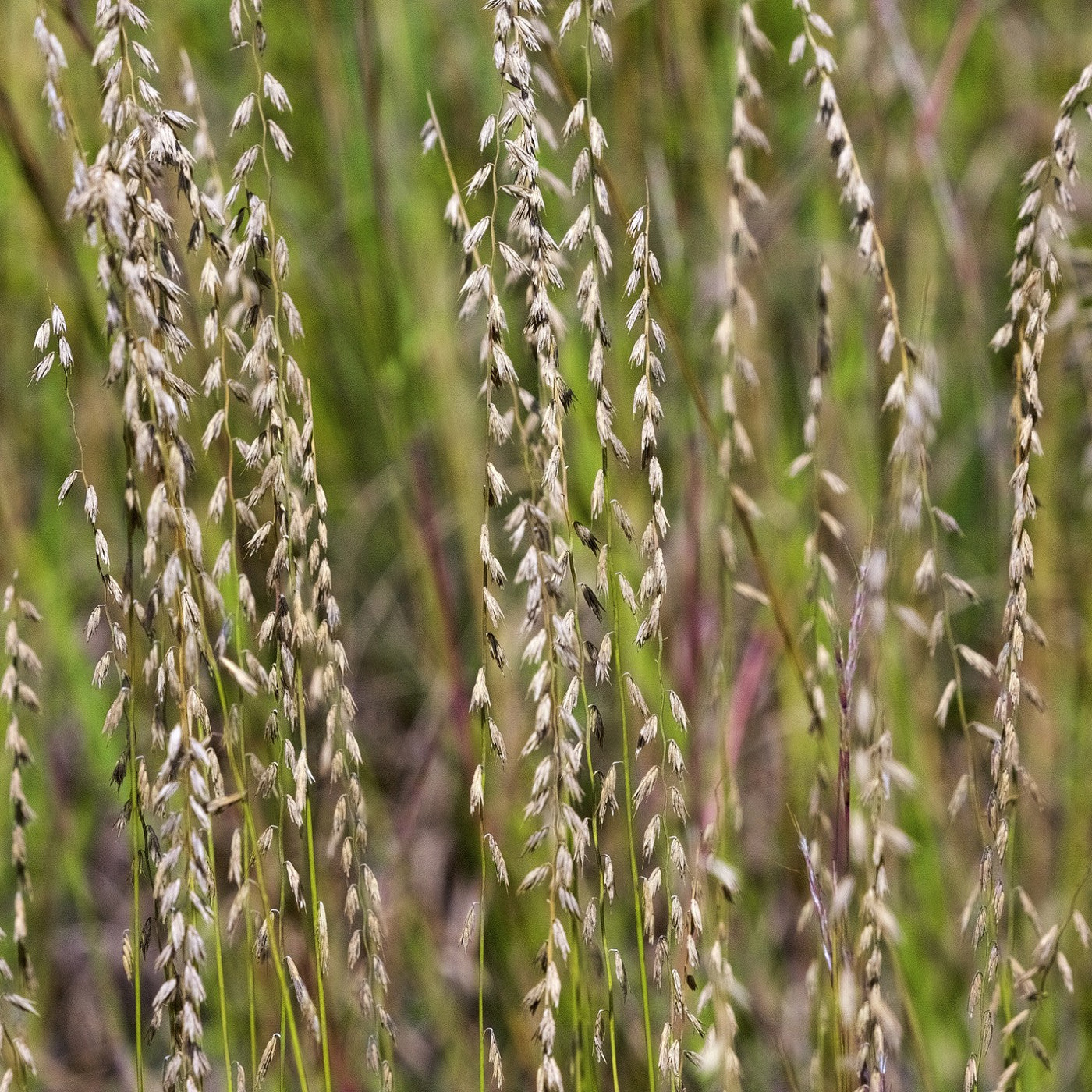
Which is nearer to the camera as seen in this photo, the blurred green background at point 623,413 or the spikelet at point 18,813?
the spikelet at point 18,813

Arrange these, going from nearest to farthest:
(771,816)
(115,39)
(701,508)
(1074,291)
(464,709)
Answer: (115,39)
(464,709)
(701,508)
(1074,291)
(771,816)

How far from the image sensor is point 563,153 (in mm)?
2096

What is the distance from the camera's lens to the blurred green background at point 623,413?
1.56m

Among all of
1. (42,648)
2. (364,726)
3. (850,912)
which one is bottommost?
(850,912)

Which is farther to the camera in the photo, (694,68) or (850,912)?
(694,68)

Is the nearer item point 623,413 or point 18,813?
point 18,813

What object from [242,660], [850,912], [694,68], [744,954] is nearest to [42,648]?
[242,660]

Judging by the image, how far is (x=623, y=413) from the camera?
74.0 inches

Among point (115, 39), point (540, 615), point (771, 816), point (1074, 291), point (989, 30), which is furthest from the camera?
point (989, 30)

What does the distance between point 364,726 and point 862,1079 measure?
120 centimetres

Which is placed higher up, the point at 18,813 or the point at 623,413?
the point at 623,413

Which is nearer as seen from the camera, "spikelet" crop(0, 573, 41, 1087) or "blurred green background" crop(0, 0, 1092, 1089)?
"spikelet" crop(0, 573, 41, 1087)

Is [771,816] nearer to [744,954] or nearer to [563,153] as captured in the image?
[744,954]

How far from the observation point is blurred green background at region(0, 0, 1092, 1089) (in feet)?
5.11
